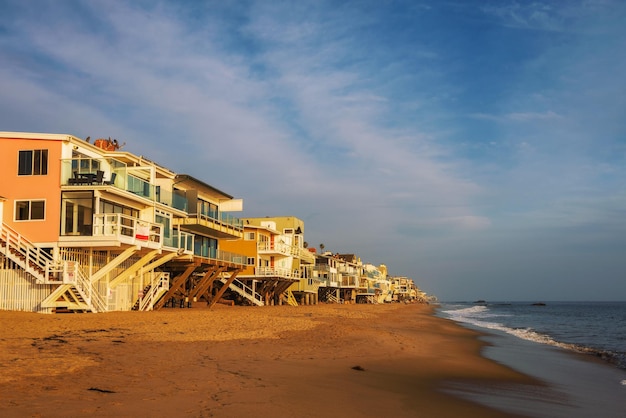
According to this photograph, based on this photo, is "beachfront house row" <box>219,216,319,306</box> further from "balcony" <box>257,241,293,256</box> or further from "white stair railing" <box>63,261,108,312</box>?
"white stair railing" <box>63,261,108,312</box>

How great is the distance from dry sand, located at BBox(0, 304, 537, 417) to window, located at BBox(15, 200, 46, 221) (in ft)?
18.4

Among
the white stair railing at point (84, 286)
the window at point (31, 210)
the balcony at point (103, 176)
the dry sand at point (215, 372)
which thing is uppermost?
the balcony at point (103, 176)

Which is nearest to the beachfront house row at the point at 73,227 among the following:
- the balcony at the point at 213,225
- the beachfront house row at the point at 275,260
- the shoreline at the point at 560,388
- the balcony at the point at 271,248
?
the balcony at the point at 213,225

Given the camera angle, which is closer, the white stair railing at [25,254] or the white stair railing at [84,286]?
the white stair railing at [25,254]

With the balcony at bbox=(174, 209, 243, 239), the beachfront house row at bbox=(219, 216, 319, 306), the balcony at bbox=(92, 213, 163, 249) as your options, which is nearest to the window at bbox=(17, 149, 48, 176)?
the balcony at bbox=(92, 213, 163, 249)

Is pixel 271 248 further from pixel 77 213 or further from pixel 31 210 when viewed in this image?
pixel 31 210

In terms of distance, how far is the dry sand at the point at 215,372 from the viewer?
9141 millimetres

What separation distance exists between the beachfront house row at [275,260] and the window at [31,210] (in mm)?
21109

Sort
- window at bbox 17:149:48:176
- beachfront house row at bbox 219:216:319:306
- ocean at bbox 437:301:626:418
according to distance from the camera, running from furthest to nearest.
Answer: beachfront house row at bbox 219:216:319:306 → window at bbox 17:149:48:176 → ocean at bbox 437:301:626:418

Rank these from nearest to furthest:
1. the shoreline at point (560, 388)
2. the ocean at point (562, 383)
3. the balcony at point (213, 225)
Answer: the shoreline at point (560, 388)
the ocean at point (562, 383)
the balcony at point (213, 225)

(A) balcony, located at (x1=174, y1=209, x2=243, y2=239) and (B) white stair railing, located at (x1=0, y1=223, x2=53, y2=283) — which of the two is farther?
(A) balcony, located at (x1=174, y1=209, x2=243, y2=239)

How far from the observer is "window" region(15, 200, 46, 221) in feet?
86.8

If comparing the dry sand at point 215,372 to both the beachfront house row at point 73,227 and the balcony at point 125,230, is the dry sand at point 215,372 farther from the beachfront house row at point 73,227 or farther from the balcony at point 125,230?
the balcony at point 125,230

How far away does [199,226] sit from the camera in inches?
1521
